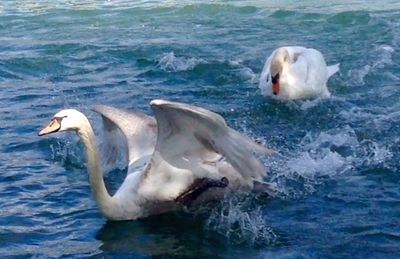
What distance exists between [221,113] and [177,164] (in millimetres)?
3227

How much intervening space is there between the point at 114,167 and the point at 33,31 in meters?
10.4

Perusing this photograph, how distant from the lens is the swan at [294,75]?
12305 millimetres

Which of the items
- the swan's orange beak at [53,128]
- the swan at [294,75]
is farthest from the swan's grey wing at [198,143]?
the swan at [294,75]

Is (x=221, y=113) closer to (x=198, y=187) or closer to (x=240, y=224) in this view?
(x=198, y=187)

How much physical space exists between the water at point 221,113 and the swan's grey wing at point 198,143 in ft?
1.40

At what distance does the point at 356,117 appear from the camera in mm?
10820

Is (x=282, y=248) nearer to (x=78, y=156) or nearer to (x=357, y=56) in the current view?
(x=78, y=156)

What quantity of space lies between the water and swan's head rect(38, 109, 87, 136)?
0.91 metres

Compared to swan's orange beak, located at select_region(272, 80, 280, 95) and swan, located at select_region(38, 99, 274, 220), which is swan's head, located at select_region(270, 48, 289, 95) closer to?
swan's orange beak, located at select_region(272, 80, 280, 95)

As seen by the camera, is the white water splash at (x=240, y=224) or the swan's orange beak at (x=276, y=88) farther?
the swan's orange beak at (x=276, y=88)

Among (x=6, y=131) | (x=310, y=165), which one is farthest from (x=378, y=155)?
(x=6, y=131)

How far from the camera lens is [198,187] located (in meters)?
8.45

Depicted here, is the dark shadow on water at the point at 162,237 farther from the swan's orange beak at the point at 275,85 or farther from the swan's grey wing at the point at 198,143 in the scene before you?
the swan's orange beak at the point at 275,85

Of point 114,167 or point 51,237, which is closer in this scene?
point 51,237
